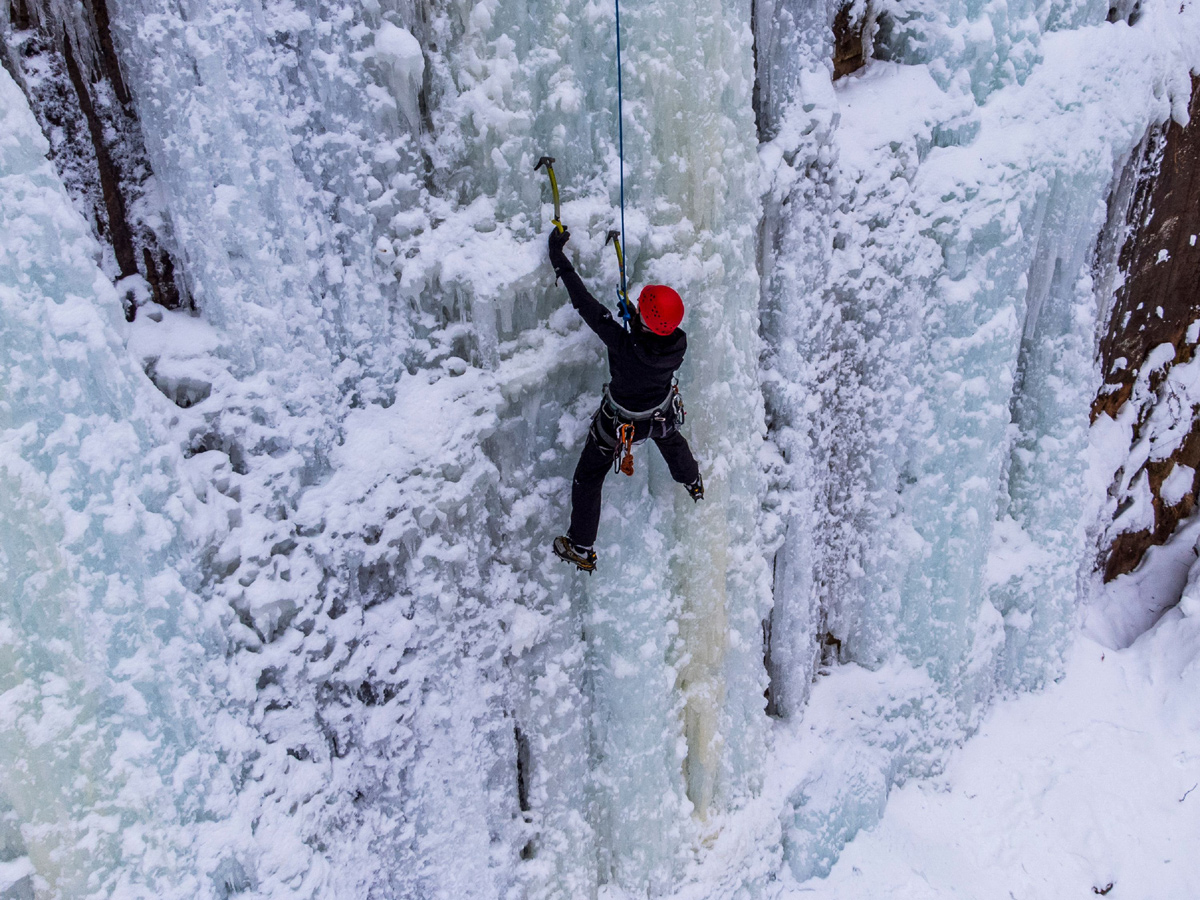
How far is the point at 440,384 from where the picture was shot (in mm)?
2564

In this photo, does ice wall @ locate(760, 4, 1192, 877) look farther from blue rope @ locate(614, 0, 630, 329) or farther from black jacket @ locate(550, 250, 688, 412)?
black jacket @ locate(550, 250, 688, 412)

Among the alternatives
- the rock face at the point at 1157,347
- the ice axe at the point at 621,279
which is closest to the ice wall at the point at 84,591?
the ice axe at the point at 621,279

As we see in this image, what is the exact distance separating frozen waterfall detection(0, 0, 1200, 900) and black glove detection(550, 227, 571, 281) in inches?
4.9

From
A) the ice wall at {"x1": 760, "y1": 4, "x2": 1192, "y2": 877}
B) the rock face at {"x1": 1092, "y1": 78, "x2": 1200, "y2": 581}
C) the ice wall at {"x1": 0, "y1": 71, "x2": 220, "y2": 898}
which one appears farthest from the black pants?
the rock face at {"x1": 1092, "y1": 78, "x2": 1200, "y2": 581}

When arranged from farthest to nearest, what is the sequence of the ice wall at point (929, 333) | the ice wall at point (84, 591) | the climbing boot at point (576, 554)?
the ice wall at point (929, 333) < the climbing boot at point (576, 554) < the ice wall at point (84, 591)

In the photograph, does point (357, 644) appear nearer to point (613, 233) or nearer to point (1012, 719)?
point (613, 233)

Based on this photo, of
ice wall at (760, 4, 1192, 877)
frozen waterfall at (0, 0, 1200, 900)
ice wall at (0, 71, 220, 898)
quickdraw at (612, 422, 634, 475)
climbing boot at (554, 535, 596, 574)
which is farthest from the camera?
ice wall at (760, 4, 1192, 877)

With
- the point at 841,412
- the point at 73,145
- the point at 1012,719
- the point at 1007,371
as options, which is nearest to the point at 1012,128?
the point at 1007,371

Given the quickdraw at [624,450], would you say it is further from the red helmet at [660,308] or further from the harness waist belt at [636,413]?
the red helmet at [660,308]

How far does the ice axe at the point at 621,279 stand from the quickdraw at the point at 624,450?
0.32 meters

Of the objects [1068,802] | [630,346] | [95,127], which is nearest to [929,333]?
[630,346]

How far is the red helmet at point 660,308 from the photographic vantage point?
2.37m

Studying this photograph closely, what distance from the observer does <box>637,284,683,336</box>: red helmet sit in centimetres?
237

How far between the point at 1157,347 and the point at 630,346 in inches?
161
